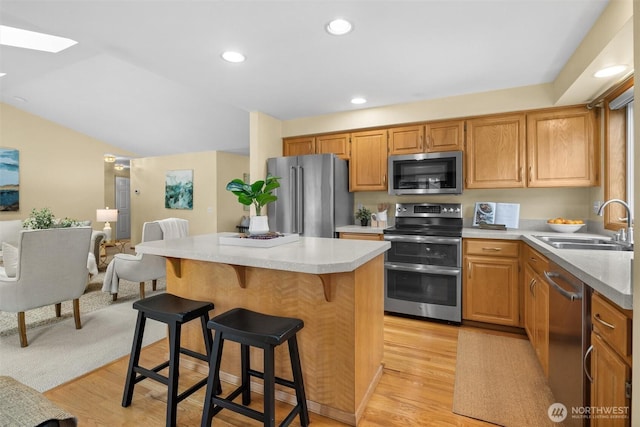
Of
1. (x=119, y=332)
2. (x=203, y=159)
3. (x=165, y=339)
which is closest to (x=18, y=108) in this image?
(x=203, y=159)

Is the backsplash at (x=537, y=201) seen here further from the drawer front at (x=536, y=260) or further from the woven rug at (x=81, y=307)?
the woven rug at (x=81, y=307)

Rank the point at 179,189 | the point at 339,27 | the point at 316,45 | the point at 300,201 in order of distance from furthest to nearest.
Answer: the point at 179,189 < the point at 300,201 < the point at 316,45 < the point at 339,27

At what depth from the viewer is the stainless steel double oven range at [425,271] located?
3080 mm

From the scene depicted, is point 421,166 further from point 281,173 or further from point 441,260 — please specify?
point 281,173

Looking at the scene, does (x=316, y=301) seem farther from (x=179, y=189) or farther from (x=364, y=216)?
(x=179, y=189)

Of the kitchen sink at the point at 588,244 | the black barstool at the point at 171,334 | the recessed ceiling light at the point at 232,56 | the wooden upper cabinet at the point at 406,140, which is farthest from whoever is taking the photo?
the wooden upper cabinet at the point at 406,140

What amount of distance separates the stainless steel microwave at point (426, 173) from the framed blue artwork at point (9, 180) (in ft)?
23.2

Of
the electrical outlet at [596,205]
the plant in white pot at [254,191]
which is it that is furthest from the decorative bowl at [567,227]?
the plant in white pot at [254,191]

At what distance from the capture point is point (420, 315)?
10.5 feet

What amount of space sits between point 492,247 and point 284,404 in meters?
2.29

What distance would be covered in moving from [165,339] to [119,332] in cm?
53

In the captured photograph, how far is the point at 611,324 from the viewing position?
1.16m


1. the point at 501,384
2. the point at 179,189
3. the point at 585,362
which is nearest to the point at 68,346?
the point at 501,384

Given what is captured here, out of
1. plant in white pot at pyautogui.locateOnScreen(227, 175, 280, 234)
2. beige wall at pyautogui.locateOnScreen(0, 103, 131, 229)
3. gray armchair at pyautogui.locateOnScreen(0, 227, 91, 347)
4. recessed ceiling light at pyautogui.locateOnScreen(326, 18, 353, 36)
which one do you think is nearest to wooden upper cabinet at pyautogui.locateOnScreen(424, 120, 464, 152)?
recessed ceiling light at pyautogui.locateOnScreen(326, 18, 353, 36)
